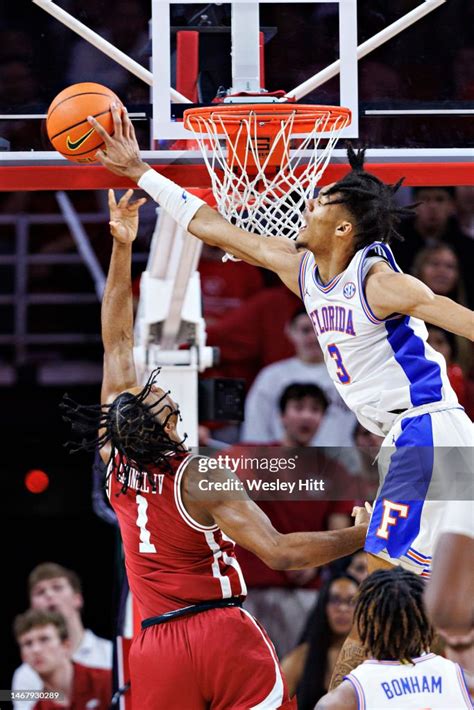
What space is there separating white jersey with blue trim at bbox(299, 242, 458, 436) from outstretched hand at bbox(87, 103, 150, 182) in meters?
0.75

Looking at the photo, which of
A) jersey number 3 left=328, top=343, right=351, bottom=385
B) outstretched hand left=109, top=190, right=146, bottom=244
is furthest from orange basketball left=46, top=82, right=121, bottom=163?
jersey number 3 left=328, top=343, right=351, bottom=385

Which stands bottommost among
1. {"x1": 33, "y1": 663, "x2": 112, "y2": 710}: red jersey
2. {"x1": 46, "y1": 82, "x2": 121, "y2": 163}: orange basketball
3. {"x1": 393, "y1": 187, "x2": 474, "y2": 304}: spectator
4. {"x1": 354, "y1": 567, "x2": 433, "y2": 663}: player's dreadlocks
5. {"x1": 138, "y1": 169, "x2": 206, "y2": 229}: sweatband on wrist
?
{"x1": 33, "y1": 663, "x2": 112, "y2": 710}: red jersey

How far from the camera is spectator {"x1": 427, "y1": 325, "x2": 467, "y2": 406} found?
21.1 feet

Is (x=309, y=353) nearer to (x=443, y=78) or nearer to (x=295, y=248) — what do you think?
(x=443, y=78)

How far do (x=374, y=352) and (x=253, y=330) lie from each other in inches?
140

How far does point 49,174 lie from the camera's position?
393 cm

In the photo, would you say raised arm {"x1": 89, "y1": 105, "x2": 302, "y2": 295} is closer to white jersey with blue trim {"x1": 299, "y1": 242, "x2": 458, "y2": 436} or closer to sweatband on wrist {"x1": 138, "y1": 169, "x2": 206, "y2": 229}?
sweatband on wrist {"x1": 138, "y1": 169, "x2": 206, "y2": 229}

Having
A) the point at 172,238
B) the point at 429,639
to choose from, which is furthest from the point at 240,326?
the point at 429,639

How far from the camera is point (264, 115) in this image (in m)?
3.76

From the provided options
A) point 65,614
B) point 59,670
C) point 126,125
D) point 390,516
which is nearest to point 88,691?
point 59,670

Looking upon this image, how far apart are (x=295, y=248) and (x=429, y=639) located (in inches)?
49.4

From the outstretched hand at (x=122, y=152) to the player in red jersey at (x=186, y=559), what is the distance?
0.70m

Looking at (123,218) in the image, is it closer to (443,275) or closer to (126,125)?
(126,125)

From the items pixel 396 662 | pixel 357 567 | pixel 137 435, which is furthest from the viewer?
pixel 357 567
